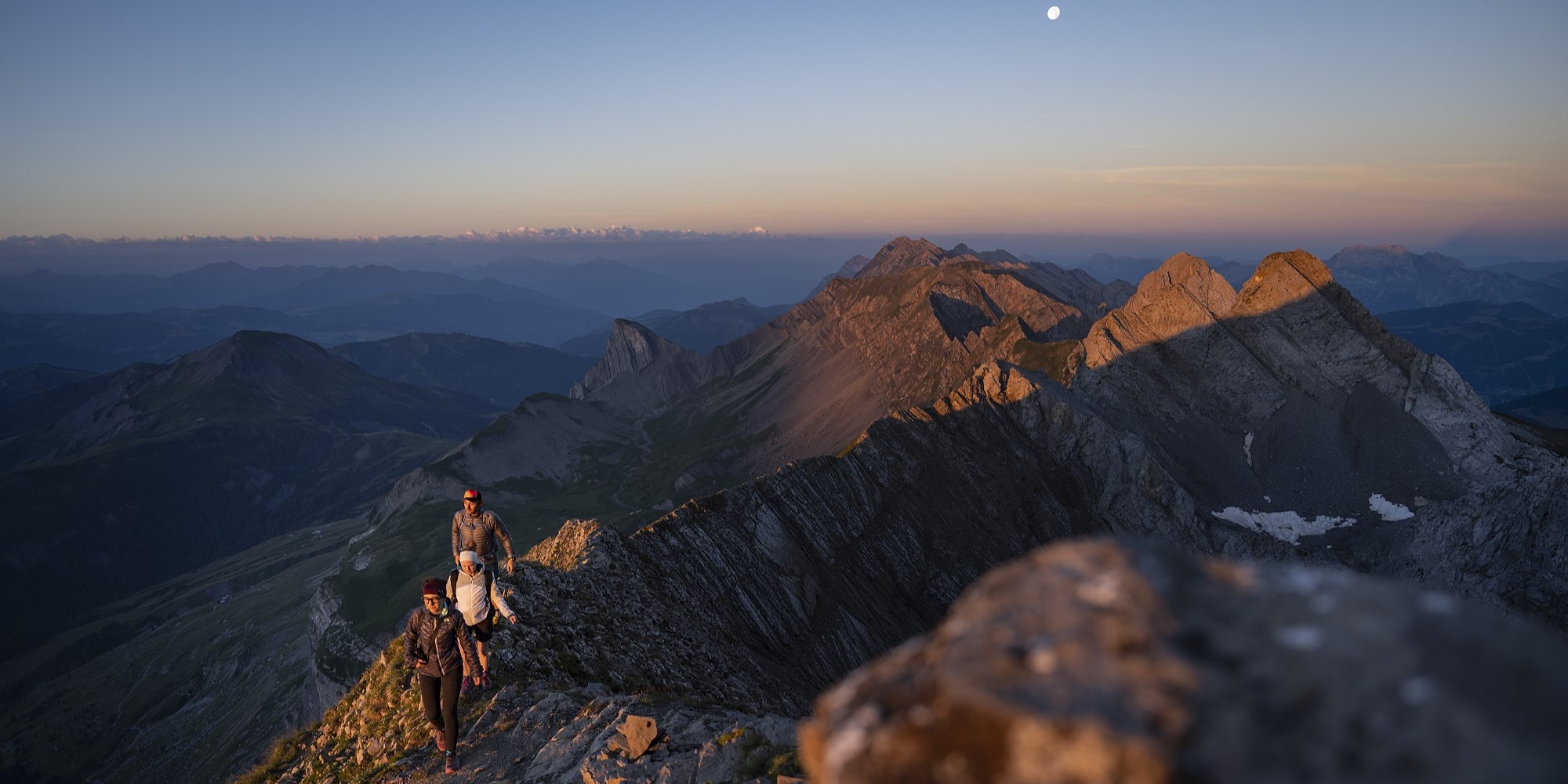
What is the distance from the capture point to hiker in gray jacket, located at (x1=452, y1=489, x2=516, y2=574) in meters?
20.3

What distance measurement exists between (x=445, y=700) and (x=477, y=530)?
5599mm

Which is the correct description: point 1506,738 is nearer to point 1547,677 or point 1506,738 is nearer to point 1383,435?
point 1547,677

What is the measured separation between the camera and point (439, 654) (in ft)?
51.1

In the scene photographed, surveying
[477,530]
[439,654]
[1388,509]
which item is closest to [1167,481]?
[1388,509]

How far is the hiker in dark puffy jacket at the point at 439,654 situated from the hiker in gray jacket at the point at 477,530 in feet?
13.7

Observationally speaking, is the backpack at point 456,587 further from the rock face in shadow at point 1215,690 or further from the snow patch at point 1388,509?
the snow patch at point 1388,509

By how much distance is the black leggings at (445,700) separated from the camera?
51.9 ft

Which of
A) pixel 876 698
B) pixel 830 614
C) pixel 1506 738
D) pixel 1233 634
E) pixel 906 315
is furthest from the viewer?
pixel 906 315

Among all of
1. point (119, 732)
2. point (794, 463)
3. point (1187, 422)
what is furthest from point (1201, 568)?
point (119, 732)

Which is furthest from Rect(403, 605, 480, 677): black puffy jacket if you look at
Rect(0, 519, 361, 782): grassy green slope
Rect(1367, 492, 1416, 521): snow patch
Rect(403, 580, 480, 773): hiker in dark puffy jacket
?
Rect(0, 519, 361, 782): grassy green slope

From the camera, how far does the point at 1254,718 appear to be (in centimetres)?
419

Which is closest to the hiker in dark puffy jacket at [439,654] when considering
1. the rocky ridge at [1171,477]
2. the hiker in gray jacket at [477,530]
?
the hiker in gray jacket at [477,530]

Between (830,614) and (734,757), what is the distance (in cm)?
3689

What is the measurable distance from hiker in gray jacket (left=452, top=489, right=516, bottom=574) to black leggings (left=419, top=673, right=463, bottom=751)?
446 centimetres
